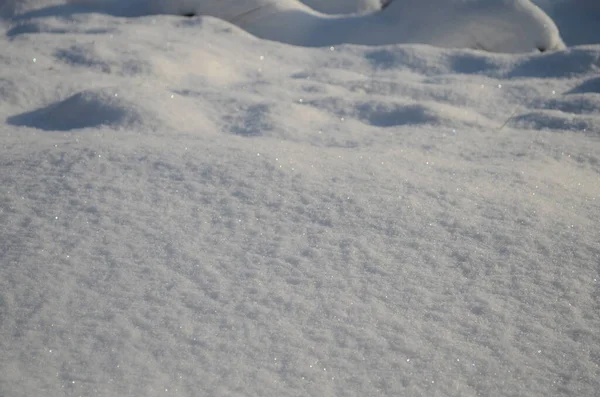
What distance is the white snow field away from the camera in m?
0.94

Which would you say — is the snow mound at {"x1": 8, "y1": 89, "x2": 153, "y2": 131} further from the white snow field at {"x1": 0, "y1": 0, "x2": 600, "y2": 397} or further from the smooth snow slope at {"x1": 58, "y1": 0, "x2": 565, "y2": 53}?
the smooth snow slope at {"x1": 58, "y1": 0, "x2": 565, "y2": 53}

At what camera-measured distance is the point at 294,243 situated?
3.92 feet

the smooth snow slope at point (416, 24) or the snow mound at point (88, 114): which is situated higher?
the smooth snow slope at point (416, 24)

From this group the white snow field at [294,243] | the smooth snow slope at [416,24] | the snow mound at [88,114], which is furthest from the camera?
the smooth snow slope at [416,24]

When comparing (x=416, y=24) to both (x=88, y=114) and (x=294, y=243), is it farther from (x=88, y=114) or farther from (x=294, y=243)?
(x=294, y=243)

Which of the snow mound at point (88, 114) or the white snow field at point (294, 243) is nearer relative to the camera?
the white snow field at point (294, 243)

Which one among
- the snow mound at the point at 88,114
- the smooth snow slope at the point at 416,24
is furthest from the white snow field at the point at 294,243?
the smooth snow slope at the point at 416,24

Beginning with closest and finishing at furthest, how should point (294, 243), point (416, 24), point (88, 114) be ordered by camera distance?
point (294, 243) < point (88, 114) < point (416, 24)

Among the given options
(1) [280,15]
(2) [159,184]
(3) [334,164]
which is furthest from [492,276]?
(1) [280,15]

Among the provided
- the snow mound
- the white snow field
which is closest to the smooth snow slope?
the white snow field

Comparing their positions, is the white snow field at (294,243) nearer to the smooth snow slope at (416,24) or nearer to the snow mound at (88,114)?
the snow mound at (88,114)

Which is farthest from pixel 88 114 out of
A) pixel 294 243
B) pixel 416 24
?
pixel 416 24

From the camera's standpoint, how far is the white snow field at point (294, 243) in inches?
37.2

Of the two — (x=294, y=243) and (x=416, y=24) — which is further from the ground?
(x=416, y=24)
